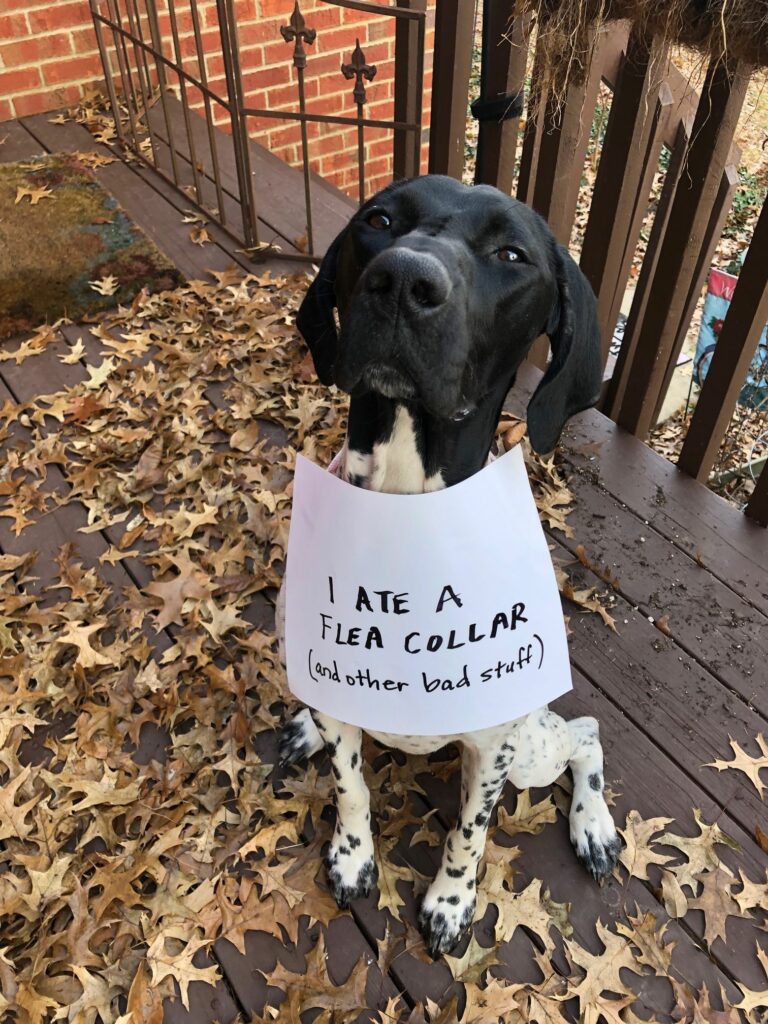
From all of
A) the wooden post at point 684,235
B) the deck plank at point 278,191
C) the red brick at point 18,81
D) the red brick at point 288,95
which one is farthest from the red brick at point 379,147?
the wooden post at point 684,235

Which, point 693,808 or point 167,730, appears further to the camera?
point 167,730

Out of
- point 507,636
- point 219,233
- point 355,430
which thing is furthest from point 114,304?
point 507,636

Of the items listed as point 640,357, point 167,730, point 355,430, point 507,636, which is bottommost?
point 167,730

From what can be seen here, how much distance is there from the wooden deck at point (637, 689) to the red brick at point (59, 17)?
9.91 ft

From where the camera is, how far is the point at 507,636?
6.03 feet

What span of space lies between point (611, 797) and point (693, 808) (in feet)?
0.80

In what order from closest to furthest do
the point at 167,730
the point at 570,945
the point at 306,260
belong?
the point at 570,945 < the point at 167,730 < the point at 306,260

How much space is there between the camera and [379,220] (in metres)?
1.78

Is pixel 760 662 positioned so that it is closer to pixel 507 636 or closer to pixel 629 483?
pixel 629 483

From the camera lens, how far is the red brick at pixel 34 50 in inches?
214

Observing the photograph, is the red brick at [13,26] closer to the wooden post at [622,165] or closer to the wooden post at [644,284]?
the wooden post at [622,165]

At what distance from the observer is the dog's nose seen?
1.48 m

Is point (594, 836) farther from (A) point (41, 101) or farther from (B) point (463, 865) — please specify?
(A) point (41, 101)

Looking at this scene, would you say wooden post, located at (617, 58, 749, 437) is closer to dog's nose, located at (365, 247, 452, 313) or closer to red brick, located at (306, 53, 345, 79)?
dog's nose, located at (365, 247, 452, 313)
